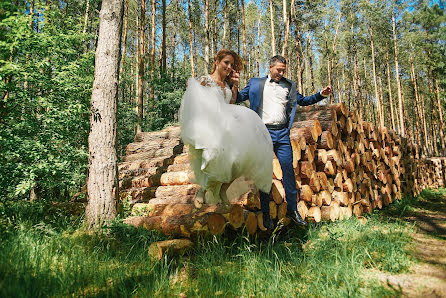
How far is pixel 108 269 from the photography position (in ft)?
8.04

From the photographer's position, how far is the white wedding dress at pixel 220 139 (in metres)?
2.55

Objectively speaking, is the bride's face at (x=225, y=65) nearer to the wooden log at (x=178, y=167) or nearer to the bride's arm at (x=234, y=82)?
the bride's arm at (x=234, y=82)

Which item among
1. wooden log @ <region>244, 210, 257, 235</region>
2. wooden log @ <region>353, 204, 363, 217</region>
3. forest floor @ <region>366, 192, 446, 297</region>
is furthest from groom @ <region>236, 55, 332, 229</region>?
wooden log @ <region>353, 204, 363, 217</region>

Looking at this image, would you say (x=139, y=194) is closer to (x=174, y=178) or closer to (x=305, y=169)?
(x=174, y=178)

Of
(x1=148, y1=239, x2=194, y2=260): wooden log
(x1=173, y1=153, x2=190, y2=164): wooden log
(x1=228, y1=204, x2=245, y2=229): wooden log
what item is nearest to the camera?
(x1=148, y1=239, x2=194, y2=260): wooden log

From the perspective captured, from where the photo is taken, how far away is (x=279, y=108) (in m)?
3.79

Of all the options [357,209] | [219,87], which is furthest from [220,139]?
[357,209]

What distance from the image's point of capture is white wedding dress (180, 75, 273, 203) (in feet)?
8.38

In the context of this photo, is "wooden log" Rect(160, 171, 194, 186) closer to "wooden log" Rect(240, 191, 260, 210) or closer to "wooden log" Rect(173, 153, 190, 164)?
"wooden log" Rect(173, 153, 190, 164)

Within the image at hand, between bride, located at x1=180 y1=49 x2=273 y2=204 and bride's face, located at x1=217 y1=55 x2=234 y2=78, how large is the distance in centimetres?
3

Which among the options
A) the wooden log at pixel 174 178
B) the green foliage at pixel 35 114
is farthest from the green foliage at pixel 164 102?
the wooden log at pixel 174 178

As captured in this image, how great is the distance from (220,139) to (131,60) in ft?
61.8

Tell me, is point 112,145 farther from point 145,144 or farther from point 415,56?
point 415,56

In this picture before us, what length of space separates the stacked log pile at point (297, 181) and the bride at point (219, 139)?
31cm
